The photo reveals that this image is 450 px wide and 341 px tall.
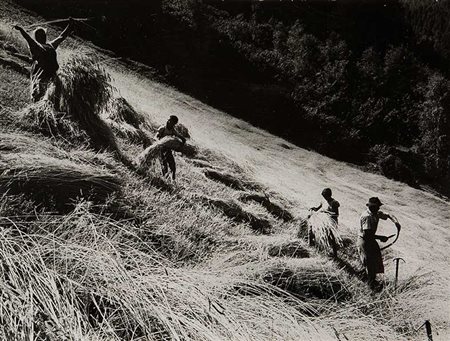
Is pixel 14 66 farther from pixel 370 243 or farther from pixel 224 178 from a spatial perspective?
pixel 370 243

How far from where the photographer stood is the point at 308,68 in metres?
15.1

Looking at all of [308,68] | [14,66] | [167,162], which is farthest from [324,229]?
[308,68]

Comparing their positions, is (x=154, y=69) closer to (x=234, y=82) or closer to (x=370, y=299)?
(x=234, y=82)

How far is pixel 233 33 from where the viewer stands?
15.6 meters

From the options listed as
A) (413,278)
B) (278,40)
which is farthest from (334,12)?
(413,278)

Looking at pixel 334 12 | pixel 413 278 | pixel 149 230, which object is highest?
pixel 334 12

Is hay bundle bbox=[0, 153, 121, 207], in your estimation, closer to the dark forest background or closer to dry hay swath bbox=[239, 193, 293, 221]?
dry hay swath bbox=[239, 193, 293, 221]

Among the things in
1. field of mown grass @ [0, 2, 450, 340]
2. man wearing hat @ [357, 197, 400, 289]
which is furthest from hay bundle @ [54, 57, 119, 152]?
man wearing hat @ [357, 197, 400, 289]

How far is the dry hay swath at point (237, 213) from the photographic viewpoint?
5.12 meters

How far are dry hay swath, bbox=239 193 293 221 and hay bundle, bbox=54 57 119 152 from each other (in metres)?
2.05

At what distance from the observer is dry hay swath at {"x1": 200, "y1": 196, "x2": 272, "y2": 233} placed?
16.8ft

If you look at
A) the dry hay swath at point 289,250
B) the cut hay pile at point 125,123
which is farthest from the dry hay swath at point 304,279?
the cut hay pile at point 125,123

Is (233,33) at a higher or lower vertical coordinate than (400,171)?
higher

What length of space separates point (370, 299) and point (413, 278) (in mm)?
1866
